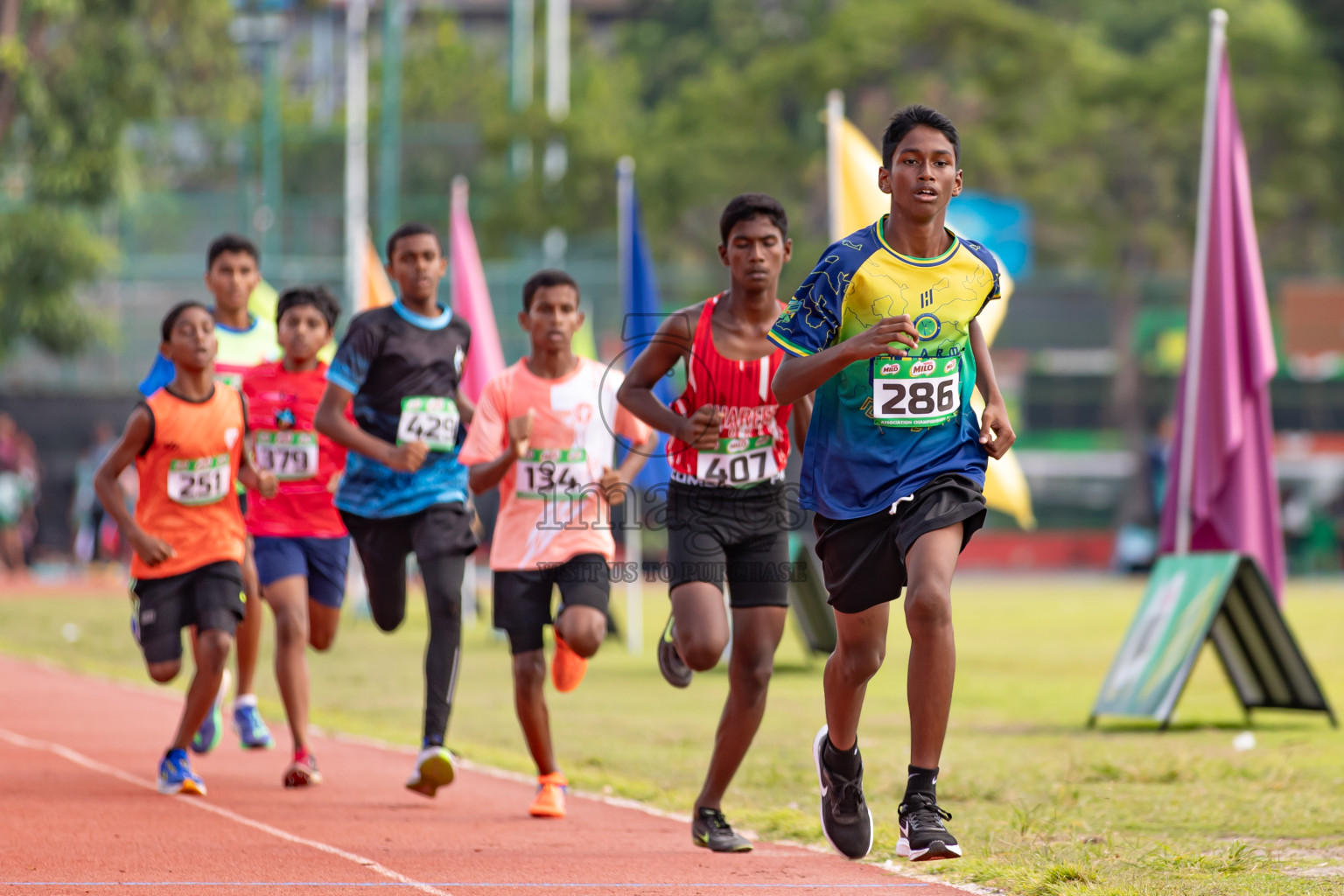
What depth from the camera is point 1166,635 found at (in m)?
10.8

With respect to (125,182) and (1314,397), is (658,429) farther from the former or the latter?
Answer: (1314,397)

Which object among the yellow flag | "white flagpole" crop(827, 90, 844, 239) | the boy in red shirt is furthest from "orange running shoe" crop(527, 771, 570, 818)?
"white flagpole" crop(827, 90, 844, 239)

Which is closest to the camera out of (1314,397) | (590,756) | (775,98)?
(590,756)

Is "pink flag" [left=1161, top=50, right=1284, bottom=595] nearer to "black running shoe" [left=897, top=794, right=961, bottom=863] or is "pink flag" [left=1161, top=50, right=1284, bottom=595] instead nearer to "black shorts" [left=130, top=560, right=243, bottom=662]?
"black shorts" [left=130, top=560, right=243, bottom=662]

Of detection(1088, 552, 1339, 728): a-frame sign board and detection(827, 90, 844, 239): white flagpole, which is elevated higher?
detection(827, 90, 844, 239): white flagpole

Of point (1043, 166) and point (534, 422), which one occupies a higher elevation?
point (1043, 166)

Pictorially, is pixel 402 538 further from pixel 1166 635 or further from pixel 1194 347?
pixel 1194 347

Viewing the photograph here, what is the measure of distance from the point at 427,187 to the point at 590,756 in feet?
124

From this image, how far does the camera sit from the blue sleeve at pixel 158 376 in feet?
28.6

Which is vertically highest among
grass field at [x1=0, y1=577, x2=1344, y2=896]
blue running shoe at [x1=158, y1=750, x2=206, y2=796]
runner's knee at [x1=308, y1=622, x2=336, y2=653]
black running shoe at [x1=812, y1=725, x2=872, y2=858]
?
runner's knee at [x1=308, y1=622, x2=336, y2=653]

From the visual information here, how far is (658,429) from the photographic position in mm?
6789

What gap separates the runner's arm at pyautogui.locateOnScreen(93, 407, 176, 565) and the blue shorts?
0.65 meters

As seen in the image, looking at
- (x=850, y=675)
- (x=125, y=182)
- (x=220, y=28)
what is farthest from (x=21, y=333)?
(x=850, y=675)

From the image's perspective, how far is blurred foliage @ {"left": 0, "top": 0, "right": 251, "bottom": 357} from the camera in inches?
1039
